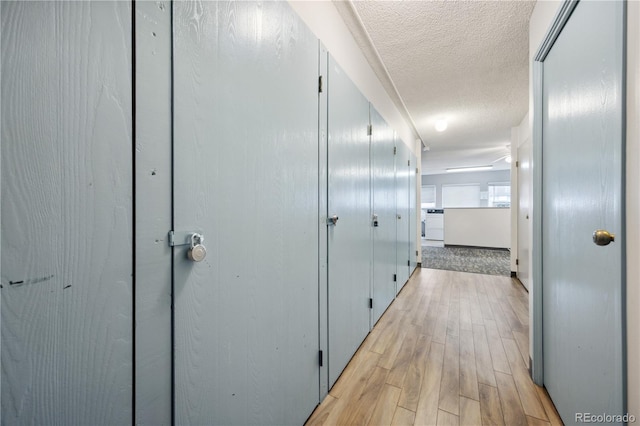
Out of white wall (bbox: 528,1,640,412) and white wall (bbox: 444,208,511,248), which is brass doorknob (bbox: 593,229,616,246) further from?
white wall (bbox: 444,208,511,248)

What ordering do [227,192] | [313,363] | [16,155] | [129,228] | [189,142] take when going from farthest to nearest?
[313,363] < [227,192] < [189,142] < [129,228] < [16,155]

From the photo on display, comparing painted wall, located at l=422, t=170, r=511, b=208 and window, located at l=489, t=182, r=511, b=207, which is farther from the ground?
painted wall, located at l=422, t=170, r=511, b=208

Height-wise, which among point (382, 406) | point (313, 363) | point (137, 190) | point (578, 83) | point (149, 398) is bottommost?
point (382, 406)

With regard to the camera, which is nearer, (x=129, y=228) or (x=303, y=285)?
(x=129, y=228)

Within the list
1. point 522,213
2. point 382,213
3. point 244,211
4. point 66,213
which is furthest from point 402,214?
point 66,213

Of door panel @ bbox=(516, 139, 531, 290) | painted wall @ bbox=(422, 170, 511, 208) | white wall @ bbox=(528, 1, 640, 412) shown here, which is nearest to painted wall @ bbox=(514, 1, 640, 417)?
white wall @ bbox=(528, 1, 640, 412)

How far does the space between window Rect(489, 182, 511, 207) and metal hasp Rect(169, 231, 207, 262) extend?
32.0 ft

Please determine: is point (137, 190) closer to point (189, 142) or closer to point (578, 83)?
point (189, 142)

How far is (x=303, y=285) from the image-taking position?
118 cm

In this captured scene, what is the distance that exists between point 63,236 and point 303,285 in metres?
0.87

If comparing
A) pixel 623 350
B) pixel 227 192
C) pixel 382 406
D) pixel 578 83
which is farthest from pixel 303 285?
pixel 578 83

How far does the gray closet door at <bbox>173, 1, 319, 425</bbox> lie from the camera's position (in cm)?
68

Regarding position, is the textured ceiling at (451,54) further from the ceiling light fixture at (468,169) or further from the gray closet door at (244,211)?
the ceiling light fixture at (468,169)

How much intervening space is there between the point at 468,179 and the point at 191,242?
31.7 ft
